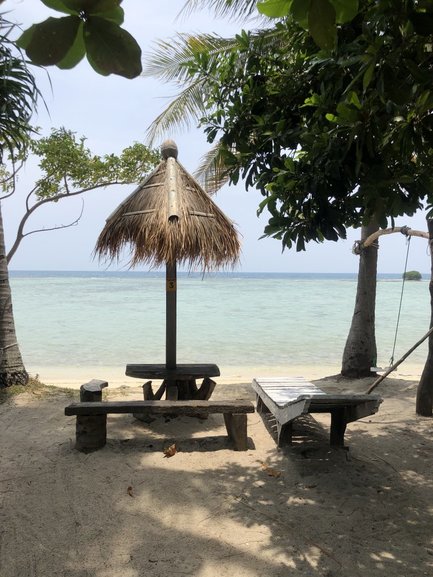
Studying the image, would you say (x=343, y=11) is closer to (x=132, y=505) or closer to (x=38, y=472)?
(x=132, y=505)

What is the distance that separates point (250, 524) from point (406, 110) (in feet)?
7.63

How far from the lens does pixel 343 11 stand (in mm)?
815

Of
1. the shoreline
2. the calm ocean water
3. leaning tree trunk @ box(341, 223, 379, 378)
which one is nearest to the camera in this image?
leaning tree trunk @ box(341, 223, 379, 378)

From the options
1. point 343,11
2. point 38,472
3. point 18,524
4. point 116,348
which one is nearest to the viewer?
point 343,11

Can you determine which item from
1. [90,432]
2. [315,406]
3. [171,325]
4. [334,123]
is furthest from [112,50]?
[171,325]

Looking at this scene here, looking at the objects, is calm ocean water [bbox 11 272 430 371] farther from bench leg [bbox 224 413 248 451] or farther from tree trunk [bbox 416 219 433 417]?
bench leg [bbox 224 413 248 451]

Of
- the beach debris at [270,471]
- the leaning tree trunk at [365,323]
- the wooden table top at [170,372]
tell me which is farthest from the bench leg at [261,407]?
the leaning tree trunk at [365,323]

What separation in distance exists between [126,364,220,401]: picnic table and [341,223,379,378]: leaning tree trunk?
121 inches

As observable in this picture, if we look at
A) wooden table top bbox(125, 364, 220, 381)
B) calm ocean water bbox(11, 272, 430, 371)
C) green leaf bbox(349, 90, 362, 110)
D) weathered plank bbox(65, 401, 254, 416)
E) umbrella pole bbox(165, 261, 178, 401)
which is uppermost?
green leaf bbox(349, 90, 362, 110)

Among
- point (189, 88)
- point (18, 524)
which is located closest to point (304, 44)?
point (18, 524)

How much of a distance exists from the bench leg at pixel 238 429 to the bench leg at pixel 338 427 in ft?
2.31

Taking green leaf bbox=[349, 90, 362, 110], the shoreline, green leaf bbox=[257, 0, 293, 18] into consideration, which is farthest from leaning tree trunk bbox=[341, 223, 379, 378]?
green leaf bbox=[257, 0, 293, 18]

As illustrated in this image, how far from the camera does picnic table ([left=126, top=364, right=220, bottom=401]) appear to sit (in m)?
4.69

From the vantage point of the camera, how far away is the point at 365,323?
283 inches
